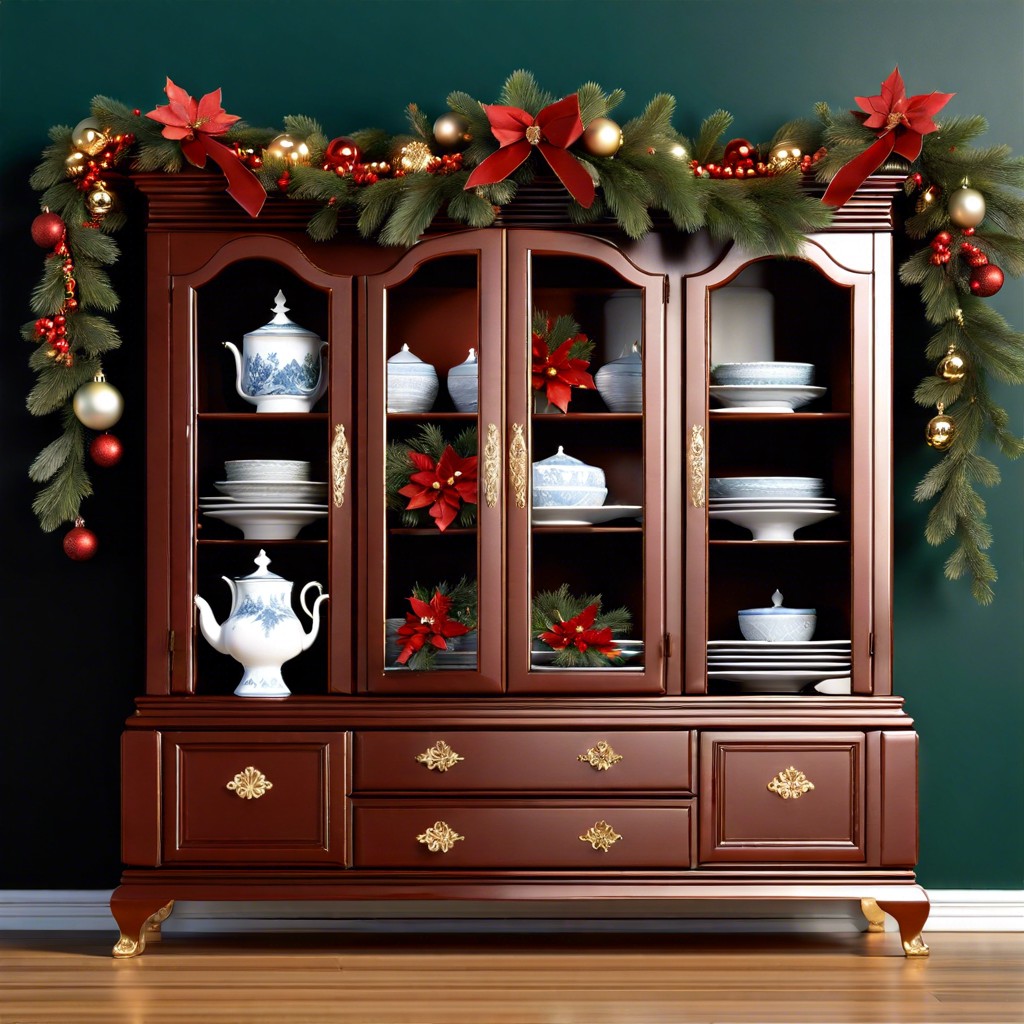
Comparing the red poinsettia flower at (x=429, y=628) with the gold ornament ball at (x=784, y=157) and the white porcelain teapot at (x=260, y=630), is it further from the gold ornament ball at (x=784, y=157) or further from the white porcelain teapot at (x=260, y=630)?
the gold ornament ball at (x=784, y=157)

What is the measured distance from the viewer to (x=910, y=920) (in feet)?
8.19

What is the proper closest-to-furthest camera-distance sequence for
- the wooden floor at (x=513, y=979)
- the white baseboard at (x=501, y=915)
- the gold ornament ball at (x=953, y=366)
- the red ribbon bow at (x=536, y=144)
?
the wooden floor at (x=513, y=979) < the red ribbon bow at (x=536, y=144) < the gold ornament ball at (x=953, y=366) < the white baseboard at (x=501, y=915)

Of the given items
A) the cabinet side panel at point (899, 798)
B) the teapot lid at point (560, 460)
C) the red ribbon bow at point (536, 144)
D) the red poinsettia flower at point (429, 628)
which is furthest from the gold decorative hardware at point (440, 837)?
the red ribbon bow at point (536, 144)

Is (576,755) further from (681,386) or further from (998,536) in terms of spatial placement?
(998,536)

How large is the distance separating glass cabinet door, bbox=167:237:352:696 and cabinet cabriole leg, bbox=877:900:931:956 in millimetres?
1326

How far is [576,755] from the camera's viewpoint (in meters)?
2.49

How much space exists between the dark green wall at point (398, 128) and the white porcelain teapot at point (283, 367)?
44 cm

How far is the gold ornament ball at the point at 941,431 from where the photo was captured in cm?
263

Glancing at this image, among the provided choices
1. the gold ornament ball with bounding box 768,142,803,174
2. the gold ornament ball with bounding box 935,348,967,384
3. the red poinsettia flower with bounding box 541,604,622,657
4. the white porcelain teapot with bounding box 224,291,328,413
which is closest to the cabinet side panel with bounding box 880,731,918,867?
the red poinsettia flower with bounding box 541,604,622,657

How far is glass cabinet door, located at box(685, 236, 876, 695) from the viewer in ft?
8.26

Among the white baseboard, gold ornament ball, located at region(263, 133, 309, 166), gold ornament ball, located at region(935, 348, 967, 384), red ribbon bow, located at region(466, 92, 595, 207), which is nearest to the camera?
red ribbon bow, located at region(466, 92, 595, 207)

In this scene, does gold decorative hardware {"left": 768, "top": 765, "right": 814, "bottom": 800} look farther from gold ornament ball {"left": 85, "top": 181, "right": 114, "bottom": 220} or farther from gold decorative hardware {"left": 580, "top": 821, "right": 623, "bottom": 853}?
gold ornament ball {"left": 85, "top": 181, "right": 114, "bottom": 220}

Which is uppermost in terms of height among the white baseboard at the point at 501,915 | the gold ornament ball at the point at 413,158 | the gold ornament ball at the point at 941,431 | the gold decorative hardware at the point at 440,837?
the gold ornament ball at the point at 413,158

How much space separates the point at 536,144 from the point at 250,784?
61.0 inches
